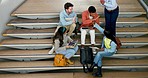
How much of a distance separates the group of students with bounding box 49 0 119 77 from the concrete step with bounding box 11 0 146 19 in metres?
0.80

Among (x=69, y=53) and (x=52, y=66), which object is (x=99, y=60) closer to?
(x=69, y=53)

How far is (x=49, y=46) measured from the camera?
17.9ft

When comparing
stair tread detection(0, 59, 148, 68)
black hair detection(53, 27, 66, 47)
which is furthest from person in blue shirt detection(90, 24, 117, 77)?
black hair detection(53, 27, 66, 47)

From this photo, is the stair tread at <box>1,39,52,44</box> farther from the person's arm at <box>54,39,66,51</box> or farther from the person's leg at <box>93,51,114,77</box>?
the person's leg at <box>93,51,114,77</box>

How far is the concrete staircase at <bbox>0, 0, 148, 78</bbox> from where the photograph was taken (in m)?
5.04

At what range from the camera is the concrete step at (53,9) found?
19.9ft

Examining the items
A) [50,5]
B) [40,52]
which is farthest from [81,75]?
[50,5]

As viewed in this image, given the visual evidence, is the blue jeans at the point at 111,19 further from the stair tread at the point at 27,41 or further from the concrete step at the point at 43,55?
the stair tread at the point at 27,41

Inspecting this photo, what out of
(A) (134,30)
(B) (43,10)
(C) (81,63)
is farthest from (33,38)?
(A) (134,30)

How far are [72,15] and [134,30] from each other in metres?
1.56

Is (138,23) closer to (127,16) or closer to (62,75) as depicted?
(127,16)

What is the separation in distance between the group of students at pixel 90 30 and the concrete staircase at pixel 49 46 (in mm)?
266

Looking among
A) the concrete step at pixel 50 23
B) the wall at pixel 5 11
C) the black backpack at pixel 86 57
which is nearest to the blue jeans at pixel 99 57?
the black backpack at pixel 86 57

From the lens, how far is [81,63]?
16.2ft
